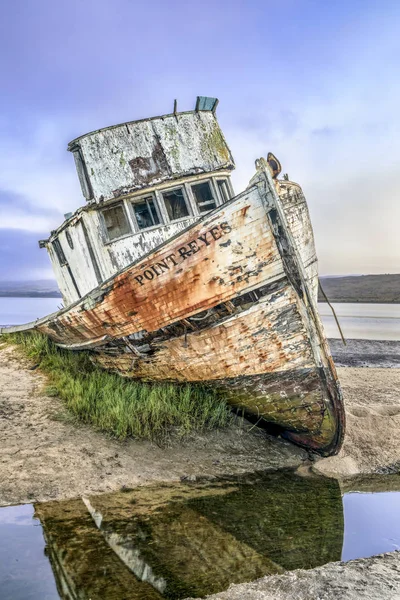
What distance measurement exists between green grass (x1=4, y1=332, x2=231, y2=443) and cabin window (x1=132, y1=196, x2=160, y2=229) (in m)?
2.20

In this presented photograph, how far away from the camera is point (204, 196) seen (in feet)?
21.2

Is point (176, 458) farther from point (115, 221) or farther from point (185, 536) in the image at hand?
point (115, 221)

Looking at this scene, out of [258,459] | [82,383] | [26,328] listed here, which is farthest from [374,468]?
[26,328]

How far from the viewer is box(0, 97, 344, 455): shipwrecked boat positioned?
4.60m

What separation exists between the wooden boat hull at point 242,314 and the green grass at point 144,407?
0.26 m

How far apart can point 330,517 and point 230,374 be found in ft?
6.06

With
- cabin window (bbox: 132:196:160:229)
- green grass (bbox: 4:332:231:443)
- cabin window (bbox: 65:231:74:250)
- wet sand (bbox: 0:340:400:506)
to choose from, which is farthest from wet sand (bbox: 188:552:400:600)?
cabin window (bbox: 65:231:74:250)

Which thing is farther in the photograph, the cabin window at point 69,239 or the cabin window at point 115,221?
the cabin window at point 69,239

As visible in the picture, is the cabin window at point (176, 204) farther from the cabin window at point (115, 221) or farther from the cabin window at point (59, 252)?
the cabin window at point (59, 252)

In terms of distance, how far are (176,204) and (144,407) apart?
283cm

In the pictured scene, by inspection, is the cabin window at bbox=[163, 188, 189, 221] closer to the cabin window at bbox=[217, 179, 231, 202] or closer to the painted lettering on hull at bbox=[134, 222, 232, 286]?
the cabin window at bbox=[217, 179, 231, 202]

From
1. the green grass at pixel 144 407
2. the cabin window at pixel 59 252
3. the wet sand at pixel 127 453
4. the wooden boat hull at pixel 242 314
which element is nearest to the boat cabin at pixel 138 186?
the wooden boat hull at pixel 242 314

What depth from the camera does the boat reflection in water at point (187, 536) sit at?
9.45 feet

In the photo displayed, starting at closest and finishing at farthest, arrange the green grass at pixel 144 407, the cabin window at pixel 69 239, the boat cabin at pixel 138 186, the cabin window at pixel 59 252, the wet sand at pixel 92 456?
1. the wet sand at pixel 92 456
2. the green grass at pixel 144 407
3. the boat cabin at pixel 138 186
4. the cabin window at pixel 69 239
5. the cabin window at pixel 59 252
